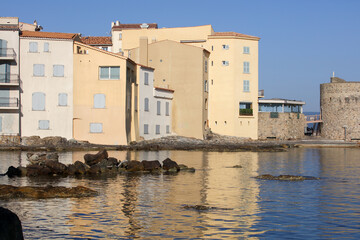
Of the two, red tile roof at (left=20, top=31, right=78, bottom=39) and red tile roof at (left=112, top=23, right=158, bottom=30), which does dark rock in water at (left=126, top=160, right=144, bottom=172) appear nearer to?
red tile roof at (left=20, top=31, right=78, bottom=39)

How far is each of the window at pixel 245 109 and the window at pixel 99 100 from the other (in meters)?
22.3

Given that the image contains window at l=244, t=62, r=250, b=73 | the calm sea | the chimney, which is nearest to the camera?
the calm sea

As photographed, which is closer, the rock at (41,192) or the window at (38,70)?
the rock at (41,192)

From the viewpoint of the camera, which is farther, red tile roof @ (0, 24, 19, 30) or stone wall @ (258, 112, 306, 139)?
stone wall @ (258, 112, 306, 139)

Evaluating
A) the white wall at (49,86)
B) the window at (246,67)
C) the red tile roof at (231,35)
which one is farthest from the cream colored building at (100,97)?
the window at (246,67)

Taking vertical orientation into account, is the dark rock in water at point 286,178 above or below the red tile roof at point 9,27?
below

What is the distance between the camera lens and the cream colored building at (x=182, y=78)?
65562 mm

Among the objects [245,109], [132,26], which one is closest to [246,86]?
[245,109]

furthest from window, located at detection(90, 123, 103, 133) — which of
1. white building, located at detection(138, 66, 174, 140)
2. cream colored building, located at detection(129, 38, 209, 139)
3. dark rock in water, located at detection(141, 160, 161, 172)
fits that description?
dark rock in water, located at detection(141, 160, 161, 172)

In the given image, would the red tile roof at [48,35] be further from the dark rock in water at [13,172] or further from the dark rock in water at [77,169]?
the dark rock in water at [13,172]

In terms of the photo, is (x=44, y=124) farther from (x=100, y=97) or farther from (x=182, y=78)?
(x=182, y=78)

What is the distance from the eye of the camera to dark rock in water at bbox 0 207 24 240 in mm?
9203

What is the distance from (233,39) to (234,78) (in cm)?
496

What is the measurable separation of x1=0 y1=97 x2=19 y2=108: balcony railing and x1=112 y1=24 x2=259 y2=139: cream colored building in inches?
804
